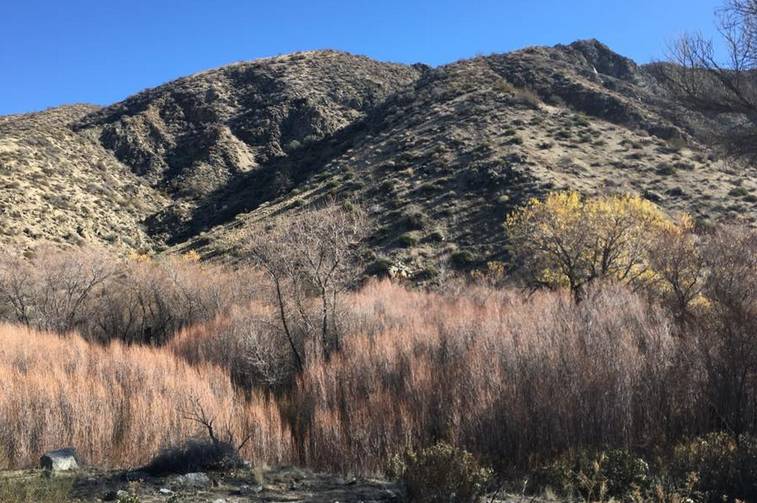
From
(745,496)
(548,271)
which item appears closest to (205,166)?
(548,271)

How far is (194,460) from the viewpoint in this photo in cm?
700

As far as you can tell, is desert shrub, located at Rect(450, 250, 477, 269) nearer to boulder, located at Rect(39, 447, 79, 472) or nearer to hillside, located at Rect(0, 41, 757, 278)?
hillside, located at Rect(0, 41, 757, 278)

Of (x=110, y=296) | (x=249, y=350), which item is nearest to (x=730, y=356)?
(x=249, y=350)

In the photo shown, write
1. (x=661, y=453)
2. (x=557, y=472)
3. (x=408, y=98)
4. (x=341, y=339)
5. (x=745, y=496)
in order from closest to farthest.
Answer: (x=745, y=496)
(x=557, y=472)
(x=661, y=453)
(x=341, y=339)
(x=408, y=98)

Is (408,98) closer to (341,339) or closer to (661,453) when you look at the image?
(341,339)

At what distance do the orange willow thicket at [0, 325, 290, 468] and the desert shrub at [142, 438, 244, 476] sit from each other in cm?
153

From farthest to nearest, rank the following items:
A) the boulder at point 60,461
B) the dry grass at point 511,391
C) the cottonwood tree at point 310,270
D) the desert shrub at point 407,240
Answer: the desert shrub at point 407,240, the cottonwood tree at point 310,270, the dry grass at point 511,391, the boulder at point 60,461

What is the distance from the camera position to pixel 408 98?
177 feet

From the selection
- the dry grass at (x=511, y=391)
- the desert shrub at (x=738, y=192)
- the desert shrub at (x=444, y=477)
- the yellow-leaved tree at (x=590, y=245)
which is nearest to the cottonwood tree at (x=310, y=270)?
the dry grass at (x=511, y=391)

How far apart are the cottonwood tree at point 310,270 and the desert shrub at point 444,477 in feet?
27.9

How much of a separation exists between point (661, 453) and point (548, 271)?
39.8ft

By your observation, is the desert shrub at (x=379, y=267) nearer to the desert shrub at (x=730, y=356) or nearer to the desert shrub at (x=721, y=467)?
the desert shrub at (x=730, y=356)

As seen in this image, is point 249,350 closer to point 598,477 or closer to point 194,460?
point 194,460

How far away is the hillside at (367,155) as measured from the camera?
33.2 m
